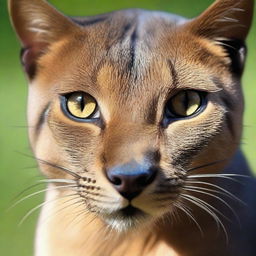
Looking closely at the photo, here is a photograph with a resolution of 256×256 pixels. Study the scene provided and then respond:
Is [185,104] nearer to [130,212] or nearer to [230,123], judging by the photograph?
[230,123]

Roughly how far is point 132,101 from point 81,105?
0.29 ft


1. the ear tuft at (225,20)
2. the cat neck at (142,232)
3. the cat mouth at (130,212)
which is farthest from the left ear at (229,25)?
the cat mouth at (130,212)

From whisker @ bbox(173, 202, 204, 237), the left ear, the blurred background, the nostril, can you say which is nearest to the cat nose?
the nostril

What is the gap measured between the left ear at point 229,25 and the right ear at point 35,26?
209mm

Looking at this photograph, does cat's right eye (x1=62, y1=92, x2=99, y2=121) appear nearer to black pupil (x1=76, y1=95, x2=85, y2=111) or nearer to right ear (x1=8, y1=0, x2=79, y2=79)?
black pupil (x1=76, y1=95, x2=85, y2=111)

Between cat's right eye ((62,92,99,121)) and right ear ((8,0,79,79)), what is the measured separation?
11 centimetres

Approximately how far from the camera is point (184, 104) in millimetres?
1217

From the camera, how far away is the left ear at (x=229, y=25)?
123 centimetres

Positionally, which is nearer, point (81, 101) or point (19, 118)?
point (81, 101)

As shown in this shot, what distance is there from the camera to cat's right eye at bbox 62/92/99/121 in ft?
3.98

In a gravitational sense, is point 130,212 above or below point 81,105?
below

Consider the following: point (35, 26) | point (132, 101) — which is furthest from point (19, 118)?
point (132, 101)

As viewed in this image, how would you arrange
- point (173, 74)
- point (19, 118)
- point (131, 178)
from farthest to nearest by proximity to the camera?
point (19, 118) → point (173, 74) → point (131, 178)

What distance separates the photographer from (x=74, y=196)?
1.27 meters
